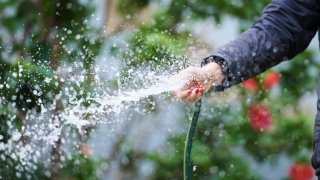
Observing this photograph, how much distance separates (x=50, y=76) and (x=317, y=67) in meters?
1.05

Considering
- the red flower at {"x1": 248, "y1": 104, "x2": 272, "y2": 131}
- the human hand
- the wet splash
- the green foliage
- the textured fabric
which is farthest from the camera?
the red flower at {"x1": 248, "y1": 104, "x2": 272, "y2": 131}

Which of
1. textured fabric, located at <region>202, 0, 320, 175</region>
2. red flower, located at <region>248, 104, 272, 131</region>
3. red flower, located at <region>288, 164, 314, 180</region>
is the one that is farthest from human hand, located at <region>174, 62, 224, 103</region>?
red flower, located at <region>288, 164, 314, 180</region>

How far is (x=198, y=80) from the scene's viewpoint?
128 centimetres

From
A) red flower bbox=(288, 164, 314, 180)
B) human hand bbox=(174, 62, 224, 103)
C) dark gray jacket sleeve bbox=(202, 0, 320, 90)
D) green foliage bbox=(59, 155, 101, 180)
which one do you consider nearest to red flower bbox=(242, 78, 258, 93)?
red flower bbox=(288, 164, 314, 180)

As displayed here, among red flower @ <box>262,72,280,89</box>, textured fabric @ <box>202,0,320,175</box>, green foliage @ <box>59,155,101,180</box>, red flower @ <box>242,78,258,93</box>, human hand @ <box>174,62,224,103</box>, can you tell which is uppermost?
red flower @ <box>262,72,280,89</box>

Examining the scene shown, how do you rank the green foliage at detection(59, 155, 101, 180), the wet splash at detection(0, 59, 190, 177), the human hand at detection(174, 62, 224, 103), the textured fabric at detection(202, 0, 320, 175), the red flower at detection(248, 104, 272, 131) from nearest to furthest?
the human hand at detection(174, 62, 224, 103), the textured fabric at detection(202, 0, 320, 175), the wet splash at detection(0, 59, 190, 177), the green foliage at detection(59, 155, 101, 180), the red flower at detection(248, 104, 272, 131)

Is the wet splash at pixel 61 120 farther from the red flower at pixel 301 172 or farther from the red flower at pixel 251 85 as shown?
the red flower at pixel 301 172

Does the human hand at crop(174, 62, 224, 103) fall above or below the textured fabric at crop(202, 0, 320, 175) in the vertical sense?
below

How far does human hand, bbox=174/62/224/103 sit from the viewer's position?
4.05 ft

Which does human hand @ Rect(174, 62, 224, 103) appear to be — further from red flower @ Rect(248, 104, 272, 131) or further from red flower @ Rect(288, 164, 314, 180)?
red flower @ Rect(288, 164, 314, 180)

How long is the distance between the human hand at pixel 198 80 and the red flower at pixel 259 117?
141 centimetres

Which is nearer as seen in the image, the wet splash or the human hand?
the human hand

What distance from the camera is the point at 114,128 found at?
2629mm

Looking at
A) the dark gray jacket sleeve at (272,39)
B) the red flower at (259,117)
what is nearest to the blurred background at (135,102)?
the red flower at (259,117)
